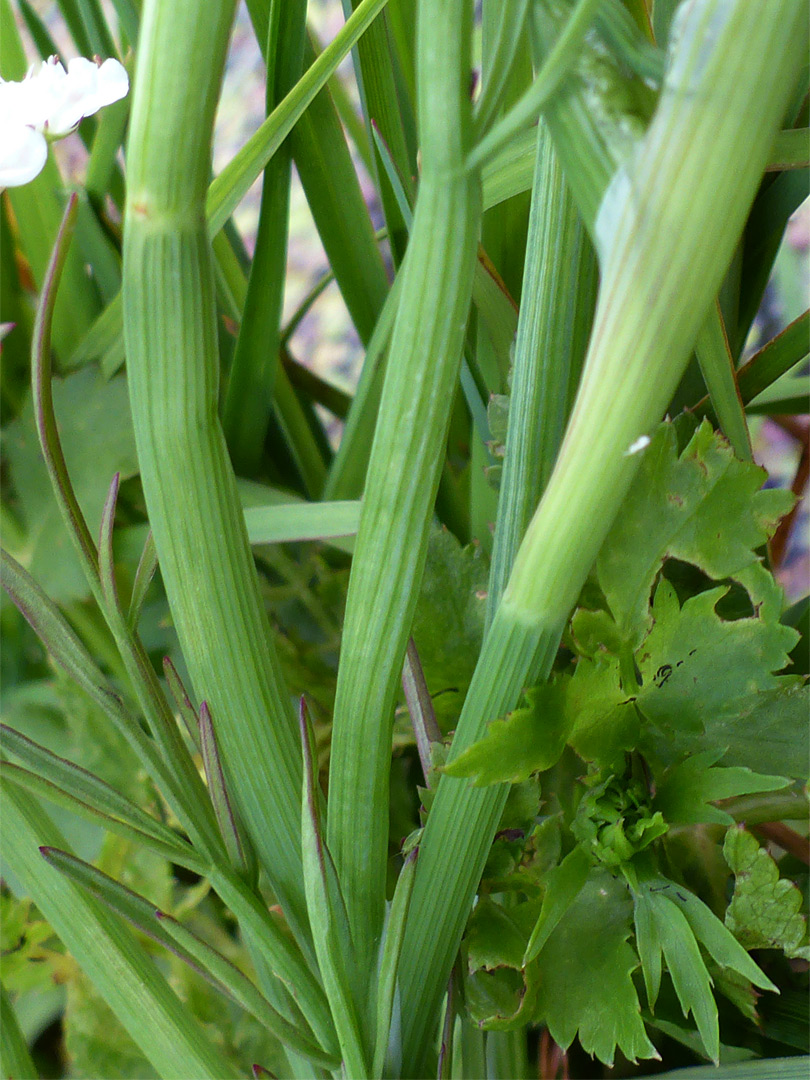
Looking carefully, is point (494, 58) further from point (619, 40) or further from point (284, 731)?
point (284, 731)

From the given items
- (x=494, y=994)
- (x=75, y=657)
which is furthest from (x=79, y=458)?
(x=494, y=994)

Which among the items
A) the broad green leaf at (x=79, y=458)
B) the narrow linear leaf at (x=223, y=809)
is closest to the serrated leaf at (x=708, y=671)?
the narrow linear leaf at (x=223, y=809)

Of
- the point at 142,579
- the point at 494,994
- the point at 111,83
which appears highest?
the point at 111,83

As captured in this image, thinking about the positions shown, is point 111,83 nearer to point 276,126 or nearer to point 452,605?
point 276,126

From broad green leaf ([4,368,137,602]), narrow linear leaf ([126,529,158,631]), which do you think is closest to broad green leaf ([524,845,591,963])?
narrow linear leaf ([126,529,158,631])

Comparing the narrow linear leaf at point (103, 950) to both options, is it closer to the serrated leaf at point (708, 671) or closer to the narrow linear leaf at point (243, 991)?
the narrow linear leaf at point (243, 991)

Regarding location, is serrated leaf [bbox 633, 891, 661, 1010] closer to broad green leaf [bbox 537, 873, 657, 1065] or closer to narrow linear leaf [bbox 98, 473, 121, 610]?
broad green leaf [bbox 537, 873, 657, 1065]
